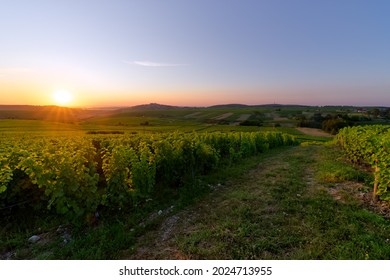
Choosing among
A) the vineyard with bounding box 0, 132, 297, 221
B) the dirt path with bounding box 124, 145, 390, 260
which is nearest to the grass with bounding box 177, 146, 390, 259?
the dirt path with bounding box 124, 145, 390, 260

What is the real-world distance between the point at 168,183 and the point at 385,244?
6.59m

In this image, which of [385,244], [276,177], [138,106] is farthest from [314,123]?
[138,106]

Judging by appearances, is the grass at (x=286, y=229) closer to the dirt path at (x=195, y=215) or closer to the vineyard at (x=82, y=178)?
the dirt path at (x=195, y=215)

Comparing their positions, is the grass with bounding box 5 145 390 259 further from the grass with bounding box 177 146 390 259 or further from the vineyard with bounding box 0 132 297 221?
the vineyard with bounding box 0 132 297 221

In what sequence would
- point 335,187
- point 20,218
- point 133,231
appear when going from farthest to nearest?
point 335,187
point 20,218
point 133,231

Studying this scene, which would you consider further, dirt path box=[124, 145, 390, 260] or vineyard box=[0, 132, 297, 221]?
vineyard box=[0, 132, 297, 221]

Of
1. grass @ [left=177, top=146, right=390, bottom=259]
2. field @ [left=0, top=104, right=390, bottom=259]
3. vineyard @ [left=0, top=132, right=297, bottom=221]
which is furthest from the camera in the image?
vineyard @ [left=0, top=132, right=297, bottom=221]

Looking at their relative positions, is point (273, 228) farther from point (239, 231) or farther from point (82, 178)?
point (82, 178)

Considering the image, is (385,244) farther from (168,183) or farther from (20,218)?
(20,218)

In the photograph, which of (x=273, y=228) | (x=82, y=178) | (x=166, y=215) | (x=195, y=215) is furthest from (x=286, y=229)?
(x=82, y=178)

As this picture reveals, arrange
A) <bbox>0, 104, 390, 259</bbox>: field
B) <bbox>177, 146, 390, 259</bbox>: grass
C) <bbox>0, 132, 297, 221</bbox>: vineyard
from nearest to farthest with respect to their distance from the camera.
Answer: <bbox>177, 146, 390, 259</bbox>: grass
<bbox>0, 104, 390, 259</bbox>: field
<bbox>0, 132, 297, 221</bbox>: vineyard

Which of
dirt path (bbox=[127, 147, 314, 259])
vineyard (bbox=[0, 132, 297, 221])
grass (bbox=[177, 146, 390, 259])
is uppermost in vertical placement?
vineyard (bbox=[0, 132, 297, 221])

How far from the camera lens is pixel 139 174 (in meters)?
6.96
